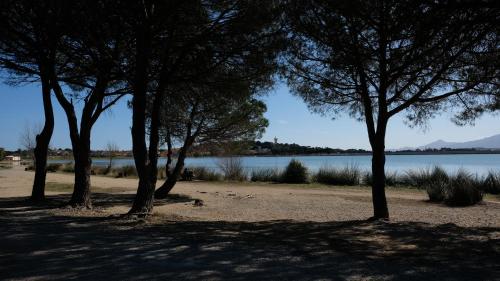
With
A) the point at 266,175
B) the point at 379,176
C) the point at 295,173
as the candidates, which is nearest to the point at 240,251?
the point at 379,176

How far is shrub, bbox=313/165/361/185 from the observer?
25278 millimetres

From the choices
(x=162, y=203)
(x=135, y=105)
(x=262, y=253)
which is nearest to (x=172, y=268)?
(x=262, y=253)

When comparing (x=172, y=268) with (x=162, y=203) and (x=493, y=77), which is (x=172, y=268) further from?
(x=162, y=203)

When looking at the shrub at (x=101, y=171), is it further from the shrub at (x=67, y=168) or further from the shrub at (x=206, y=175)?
the shrub at (x=206, y=175)

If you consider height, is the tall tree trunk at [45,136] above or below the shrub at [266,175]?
above

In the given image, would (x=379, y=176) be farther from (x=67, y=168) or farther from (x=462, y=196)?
(x=67, y=168)

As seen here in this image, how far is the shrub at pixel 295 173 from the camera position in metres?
26.6

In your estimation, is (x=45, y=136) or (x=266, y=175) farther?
(x=266, y=175)

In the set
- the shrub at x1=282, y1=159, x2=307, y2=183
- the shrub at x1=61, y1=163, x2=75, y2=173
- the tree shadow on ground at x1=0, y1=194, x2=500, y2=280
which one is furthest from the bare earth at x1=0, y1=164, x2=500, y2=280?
the shrub at x1=61, y1=163, x2=75, y2=173

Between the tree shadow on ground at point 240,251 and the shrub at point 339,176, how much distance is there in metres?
16.3

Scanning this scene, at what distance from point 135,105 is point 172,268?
5.63 m

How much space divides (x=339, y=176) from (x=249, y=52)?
647 inches

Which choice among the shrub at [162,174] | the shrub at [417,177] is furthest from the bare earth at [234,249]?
the shrub at [162,174]

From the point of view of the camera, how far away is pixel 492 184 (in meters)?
20.5
